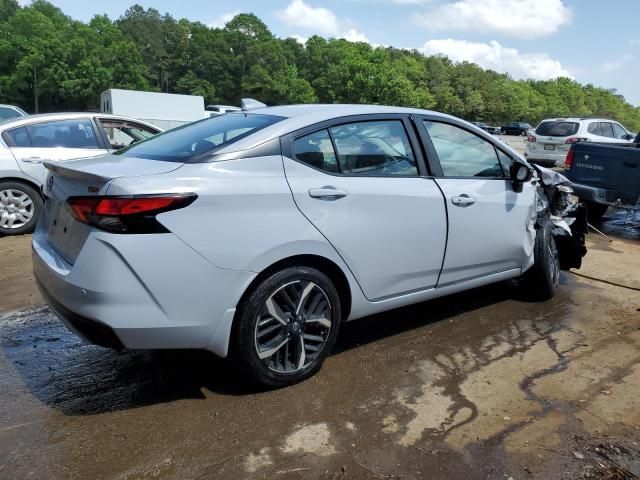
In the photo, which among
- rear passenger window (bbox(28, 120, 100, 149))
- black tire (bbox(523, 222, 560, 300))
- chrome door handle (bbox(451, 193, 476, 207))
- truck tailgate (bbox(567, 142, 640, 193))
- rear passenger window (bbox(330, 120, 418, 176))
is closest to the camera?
rear passenger window (bbox(330, 120, 418, 176))

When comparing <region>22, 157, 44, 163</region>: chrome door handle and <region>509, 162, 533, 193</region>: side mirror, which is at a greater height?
<region>509, 162, 533, 193</region>: side mirror

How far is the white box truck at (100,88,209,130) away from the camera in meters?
27.4

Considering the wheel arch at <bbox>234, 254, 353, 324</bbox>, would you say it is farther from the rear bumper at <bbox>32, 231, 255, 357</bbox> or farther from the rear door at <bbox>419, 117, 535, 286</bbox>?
the rear door at <bbox>419, 117, 535, 286</bbox>

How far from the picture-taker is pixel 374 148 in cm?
338

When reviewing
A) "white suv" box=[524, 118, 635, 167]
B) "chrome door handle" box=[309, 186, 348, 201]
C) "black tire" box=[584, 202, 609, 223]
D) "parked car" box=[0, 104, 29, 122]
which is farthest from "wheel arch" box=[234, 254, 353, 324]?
"white suv" box=[524, 118, 635, 167]

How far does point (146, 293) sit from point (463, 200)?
7.32 feet

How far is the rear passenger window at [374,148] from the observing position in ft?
10.5

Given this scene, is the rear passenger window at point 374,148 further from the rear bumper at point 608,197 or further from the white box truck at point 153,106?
the white box truck at point 153,106

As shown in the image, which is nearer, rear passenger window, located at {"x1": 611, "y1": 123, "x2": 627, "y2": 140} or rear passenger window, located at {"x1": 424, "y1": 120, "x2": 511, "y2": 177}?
rear passenger window, located at {"x1": 424, "y1": 120, "x2": 511, "y2": 177}

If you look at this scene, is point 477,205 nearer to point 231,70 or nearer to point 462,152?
point 462,152

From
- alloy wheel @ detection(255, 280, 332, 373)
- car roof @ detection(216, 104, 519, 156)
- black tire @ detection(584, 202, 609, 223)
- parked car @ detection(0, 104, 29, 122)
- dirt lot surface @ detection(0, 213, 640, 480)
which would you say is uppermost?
car roof @ detection(216, 104, 519, 156)

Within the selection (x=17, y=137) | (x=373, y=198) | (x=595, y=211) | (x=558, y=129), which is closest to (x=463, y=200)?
(x=373, y=198)

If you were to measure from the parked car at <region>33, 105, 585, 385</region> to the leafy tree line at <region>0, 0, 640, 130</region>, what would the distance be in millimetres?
68495

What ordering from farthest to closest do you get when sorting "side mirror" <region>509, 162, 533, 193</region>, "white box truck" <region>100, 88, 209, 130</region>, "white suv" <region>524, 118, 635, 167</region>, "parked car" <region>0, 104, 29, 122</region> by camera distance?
"white box truck" <region>100, 88, 209, 130</region>, "white suv" <region>524, 118, 635, 167</region>, "parked car" <region>0, 104, 29, 122</region>, "side mirror" <region>509, 162, 533, 193</region>
